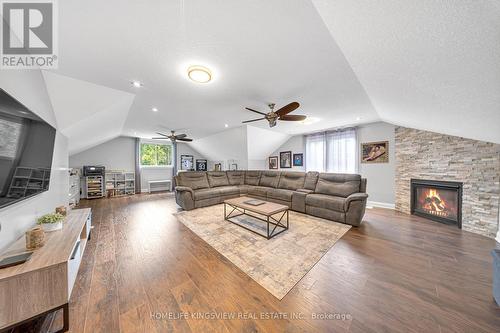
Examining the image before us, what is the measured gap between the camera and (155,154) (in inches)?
304

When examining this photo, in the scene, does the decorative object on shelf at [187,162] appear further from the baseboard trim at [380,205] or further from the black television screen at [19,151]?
the baseboard trim at [380,205]

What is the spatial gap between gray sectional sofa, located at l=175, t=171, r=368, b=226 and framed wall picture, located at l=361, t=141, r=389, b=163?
5.31 feet

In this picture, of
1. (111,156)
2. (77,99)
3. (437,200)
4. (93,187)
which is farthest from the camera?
(111,156)

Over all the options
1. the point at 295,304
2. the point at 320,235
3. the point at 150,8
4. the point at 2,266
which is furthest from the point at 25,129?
the point at 320,235

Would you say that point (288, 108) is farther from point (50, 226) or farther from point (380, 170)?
point (380, 170)

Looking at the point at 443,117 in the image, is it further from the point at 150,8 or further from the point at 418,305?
the point at 150,8

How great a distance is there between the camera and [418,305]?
54.0 inches

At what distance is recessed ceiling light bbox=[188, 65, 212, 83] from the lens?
202 cm

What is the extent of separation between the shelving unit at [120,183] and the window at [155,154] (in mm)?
849

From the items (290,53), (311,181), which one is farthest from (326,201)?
(290,53)

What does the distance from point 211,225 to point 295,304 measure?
84.1 inches

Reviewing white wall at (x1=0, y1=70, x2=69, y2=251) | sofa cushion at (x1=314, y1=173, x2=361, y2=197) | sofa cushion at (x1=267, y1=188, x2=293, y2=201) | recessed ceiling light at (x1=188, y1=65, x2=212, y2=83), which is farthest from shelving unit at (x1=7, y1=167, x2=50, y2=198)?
sofa cushion at (x1=314, y1=173, x2=361, y2=197)

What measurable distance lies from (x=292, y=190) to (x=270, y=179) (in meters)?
1.01

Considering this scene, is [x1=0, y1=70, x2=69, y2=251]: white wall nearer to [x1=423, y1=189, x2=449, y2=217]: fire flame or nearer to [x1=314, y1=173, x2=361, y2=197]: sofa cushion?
[x1=314, y1=173, x2=361, y2=197]: sofa cushion
